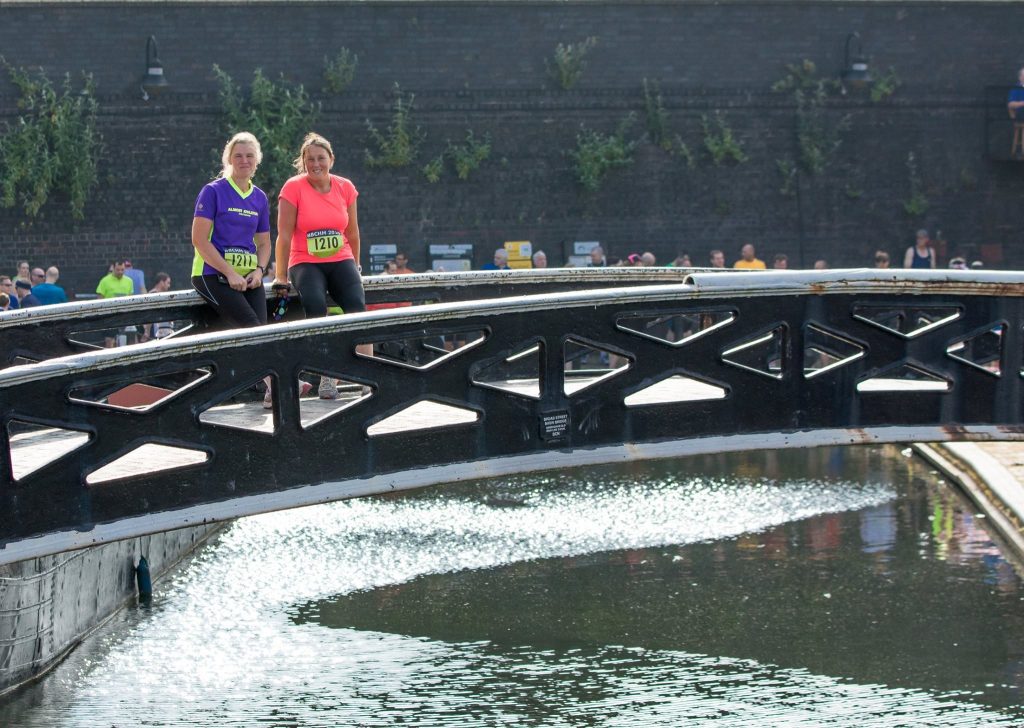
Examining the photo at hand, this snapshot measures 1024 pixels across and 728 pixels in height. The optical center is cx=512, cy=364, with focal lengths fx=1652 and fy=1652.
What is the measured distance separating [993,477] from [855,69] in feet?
33.9

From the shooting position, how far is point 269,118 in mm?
22094

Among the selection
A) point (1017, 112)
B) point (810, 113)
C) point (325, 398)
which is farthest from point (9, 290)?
point (1017, 112)

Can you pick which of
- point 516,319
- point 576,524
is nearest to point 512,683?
point 516,319

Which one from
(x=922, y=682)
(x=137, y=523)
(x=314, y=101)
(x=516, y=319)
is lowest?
(x=922, y=682)

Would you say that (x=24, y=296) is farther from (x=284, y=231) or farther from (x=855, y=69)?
(x=855, y=69)

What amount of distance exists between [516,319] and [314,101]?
1570 cm

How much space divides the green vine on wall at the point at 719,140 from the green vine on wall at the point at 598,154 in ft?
3.54

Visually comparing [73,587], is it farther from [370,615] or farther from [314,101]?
[314,101]

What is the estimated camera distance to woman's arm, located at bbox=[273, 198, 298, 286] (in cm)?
818

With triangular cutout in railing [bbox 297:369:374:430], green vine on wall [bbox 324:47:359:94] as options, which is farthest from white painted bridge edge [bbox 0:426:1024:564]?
green vine on wall [bbox 324:47:359:94]

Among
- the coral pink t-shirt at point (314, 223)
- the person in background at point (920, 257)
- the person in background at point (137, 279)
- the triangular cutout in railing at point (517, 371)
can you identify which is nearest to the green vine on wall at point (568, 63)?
the person in background at point (920, 257)

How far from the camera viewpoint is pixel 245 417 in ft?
27.1

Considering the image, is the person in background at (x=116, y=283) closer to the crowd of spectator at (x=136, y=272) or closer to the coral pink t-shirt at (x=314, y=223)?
the crowd of spectator at (x=136, y=272)

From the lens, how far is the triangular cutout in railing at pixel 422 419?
288 inches
